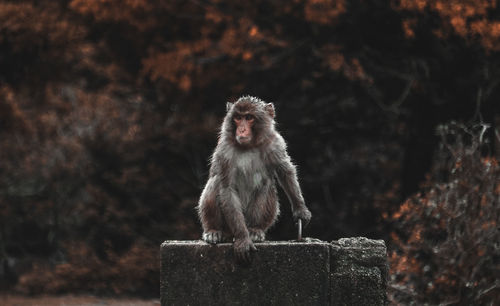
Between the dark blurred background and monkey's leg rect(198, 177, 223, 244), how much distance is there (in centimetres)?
591

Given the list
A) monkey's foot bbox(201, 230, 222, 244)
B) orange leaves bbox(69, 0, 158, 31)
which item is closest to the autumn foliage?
monkey's foot bbox(201, 230, 222, 244)

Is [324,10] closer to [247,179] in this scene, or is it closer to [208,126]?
[208,126]

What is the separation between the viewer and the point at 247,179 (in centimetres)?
531

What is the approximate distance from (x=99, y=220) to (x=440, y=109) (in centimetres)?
556

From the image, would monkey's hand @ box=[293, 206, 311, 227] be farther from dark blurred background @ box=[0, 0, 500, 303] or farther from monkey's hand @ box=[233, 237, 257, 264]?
dark blurred background @ box=[0, 0, 500, 303]

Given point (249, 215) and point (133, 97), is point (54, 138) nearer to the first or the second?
point (133, 97)

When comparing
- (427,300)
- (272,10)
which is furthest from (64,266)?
(427,300)

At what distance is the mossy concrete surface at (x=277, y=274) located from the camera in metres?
5.25

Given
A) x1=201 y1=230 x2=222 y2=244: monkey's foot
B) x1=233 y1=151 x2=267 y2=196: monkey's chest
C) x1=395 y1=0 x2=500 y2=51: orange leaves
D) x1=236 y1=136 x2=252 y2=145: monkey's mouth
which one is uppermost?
x1=395 y1=0 x2=500 y2=51: orange leaves

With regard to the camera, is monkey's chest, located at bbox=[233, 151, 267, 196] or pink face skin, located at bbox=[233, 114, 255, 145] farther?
monkey's chest, located at bbox=[233, 151, 267, 196]

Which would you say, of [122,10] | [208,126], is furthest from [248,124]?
[122,10]

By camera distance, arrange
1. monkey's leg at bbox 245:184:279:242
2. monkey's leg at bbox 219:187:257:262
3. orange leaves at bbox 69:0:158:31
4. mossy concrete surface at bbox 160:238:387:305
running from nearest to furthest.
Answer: monkey's leg at bbox 219:187:257:262 < mossy concrete surface at bbox 160:238:387:305 < monkey's leg at bbox 245:184:279:242 < orange leaves at bbox 69:0:158:31

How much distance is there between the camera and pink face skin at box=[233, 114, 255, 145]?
5160 millimetres

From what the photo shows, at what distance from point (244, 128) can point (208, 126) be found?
7.29 m
